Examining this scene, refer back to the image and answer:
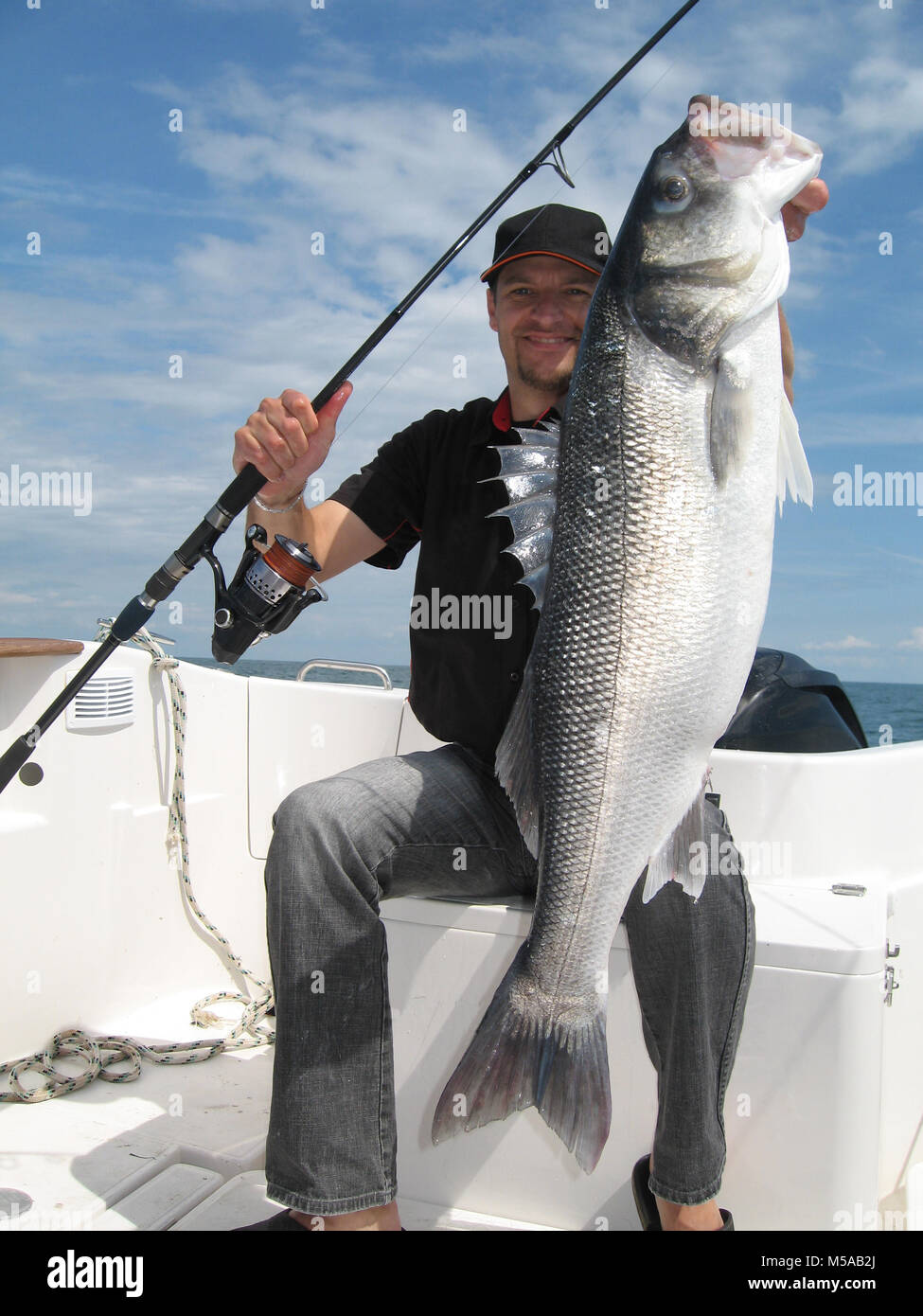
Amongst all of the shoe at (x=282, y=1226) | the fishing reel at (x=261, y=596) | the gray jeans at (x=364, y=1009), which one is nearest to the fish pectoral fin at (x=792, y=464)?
the gray jeans at (x=364, y=1009)

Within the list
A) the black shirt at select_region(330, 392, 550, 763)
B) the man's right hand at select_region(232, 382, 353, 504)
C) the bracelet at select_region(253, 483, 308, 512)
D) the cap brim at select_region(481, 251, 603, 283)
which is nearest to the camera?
the man's right hand at select_region(232, 382, 353, 504)

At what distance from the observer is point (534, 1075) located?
187cm

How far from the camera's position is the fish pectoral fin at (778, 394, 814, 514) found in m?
1.92

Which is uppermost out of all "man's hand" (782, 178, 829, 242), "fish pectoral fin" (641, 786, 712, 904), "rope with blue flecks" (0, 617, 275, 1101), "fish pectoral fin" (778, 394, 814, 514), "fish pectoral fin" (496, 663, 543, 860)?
"man's hand" (782, 178, 829, 242)

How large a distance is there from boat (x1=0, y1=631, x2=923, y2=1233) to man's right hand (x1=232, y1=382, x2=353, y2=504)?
1227 mm

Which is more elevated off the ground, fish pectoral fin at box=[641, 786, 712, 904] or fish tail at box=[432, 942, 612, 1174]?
fish pectoral fin at box=[641, 786, 712, 904]

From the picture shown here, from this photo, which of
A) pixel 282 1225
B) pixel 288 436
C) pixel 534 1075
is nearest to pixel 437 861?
pixel 534 1075

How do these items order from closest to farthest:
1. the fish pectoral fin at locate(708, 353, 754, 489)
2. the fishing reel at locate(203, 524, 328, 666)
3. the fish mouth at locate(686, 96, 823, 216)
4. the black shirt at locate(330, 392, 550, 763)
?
the fish pectoral fin at locate(708, 353, 754, 489)
the fish mouth at locate(686, 96, 823, 216)
the fishing reel at locate(203, 524, 328, 666)
the black shirt at locate(330, 392, 550, 763)

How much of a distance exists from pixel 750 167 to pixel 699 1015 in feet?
5.97

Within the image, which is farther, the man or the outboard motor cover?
the outboard motor cover

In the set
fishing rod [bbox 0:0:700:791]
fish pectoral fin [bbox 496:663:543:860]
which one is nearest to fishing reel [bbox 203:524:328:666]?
fishing rod [bbox 0:0:700:791]

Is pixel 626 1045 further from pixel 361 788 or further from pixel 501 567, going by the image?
pixel 501 567

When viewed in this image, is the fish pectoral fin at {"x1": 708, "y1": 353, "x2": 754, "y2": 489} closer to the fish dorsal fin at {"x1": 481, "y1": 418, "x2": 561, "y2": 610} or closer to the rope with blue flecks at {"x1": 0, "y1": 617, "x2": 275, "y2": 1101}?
the fish dorsal fin at {"x1": 481, "y1": 418, "x2": 561, "y2": 610}
